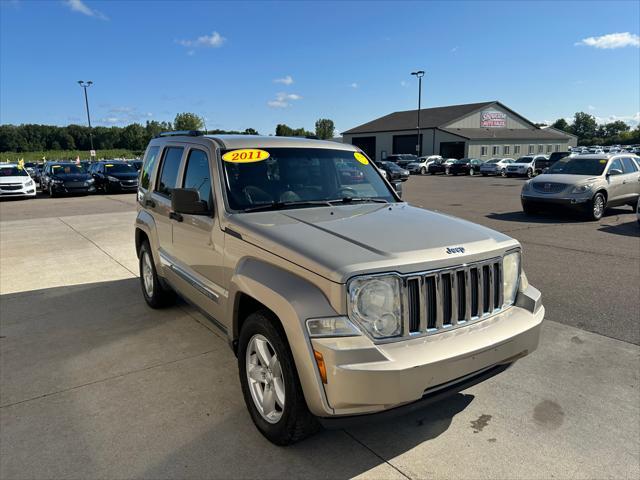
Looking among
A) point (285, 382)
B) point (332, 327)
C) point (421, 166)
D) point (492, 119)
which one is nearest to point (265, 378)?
point (285, 382)

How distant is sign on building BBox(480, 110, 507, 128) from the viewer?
66.2 m

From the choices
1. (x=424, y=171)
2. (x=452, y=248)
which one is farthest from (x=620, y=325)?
(x=424, y=171)

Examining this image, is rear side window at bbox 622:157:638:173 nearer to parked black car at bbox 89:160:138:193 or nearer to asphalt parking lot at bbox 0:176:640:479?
asphalt parking lot at bbox 0:176:640:479

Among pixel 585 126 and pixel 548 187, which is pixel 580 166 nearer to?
pixel 548 187

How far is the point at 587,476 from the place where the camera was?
2.61m

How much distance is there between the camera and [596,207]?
40.3ft

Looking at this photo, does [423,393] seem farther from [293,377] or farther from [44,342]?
[44,342]

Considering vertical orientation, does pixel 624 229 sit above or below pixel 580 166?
below

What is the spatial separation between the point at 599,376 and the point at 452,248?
2138 mm

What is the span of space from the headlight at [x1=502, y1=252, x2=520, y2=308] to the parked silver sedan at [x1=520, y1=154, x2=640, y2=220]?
416 inches

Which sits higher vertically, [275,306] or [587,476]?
[275,306]

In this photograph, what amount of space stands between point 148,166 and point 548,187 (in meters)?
11.2

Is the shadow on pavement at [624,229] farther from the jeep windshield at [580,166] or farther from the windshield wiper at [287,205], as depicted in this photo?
the windshield wiper at [287,205]

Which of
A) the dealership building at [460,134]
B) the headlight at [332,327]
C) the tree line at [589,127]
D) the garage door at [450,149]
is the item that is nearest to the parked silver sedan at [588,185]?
the headlight at [332,327]
